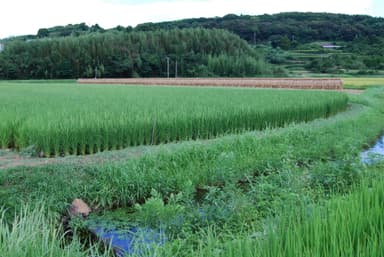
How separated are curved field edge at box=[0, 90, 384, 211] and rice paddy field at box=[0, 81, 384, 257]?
0.06ft

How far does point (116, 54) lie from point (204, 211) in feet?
171

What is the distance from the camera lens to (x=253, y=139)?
792 centimetres

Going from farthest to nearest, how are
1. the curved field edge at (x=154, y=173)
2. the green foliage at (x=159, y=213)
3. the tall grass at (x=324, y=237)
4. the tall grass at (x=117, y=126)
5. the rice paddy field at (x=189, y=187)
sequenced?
the tall grass at (x=117, y=126) → the curved field edge at (x=154, y=173) → the green foliage at (x=159, y=213) → the rice paddy field at (x=189, y=187) → the tall grass at (x=324, y=237)

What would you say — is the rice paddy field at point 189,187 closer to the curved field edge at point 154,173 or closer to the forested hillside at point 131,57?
the curved field edge at point 154,173

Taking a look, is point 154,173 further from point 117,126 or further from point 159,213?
point 117,126

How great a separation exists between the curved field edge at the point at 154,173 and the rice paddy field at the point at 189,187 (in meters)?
0.02

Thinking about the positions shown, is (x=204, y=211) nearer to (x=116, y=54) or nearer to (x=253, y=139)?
(x=253, y=139)

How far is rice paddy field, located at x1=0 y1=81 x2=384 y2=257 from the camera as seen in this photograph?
2.59 m

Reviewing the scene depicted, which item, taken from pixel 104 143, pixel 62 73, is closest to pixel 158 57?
pixel 62 73

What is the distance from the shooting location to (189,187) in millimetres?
4883

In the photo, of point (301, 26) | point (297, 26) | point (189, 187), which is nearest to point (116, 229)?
point (189, 187)

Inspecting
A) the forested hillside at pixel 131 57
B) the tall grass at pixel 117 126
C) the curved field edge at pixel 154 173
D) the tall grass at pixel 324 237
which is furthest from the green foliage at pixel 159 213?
the forested hillside at pixel 131 57

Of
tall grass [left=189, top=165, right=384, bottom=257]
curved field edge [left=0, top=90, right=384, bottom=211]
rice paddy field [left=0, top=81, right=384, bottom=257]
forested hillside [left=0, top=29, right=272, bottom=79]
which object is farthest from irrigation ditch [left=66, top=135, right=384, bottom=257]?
forested hillside [left=0, top=29, right=272, bottom=79]

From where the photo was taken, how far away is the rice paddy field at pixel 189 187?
259 cm
